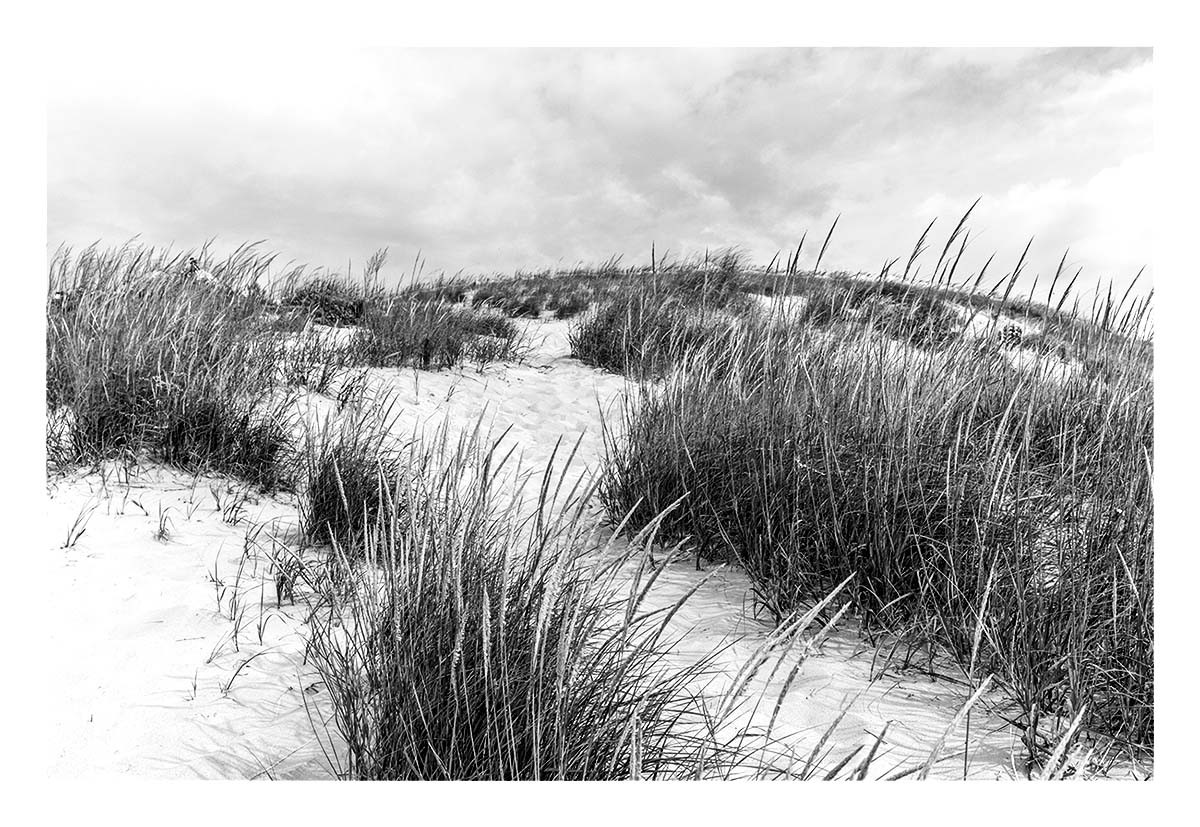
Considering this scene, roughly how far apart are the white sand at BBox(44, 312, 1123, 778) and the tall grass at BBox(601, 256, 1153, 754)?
0.16 m

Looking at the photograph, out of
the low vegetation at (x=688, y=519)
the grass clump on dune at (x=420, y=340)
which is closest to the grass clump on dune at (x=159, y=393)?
the low vegetation at (x=688, y=519)

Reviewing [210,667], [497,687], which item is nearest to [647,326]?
[210,667]

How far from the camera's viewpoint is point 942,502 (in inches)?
88.1

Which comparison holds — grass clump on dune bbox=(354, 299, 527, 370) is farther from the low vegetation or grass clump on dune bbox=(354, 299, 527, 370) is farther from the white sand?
the white sand

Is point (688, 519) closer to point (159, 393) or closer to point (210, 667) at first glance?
point (210, 667)

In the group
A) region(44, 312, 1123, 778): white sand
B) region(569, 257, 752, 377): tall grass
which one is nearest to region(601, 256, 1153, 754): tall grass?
region(44, 312, 1123, 778): white sand

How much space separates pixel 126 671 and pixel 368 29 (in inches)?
75.4

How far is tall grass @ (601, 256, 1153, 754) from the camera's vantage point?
1746 millimetres

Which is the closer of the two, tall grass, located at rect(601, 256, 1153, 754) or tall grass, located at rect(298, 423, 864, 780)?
tall grass, located at rect(298, 423, 864, 780)
